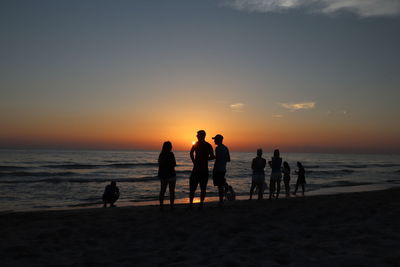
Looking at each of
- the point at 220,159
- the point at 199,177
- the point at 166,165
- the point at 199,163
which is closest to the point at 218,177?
the point at 220,159

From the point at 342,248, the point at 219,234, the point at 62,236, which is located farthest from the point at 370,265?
the point at 62,236

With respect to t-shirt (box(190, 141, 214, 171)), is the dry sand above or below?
below

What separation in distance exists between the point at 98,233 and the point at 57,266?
1958 mm

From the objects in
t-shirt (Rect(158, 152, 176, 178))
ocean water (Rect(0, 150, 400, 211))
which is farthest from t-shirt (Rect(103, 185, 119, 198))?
t-shirt (Rect(158, 152, 176, 178))

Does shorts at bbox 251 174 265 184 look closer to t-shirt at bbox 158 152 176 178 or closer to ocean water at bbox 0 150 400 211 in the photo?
t-shirt at bbox 158 152 176 178

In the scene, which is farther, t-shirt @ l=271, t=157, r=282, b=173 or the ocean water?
the ocean water

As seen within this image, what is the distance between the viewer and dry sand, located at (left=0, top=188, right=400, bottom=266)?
4.07 m

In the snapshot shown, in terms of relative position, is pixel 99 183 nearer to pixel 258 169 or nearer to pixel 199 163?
pixel 258 169

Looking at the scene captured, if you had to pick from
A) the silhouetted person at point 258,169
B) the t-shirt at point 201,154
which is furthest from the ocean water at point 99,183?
the t-shirt at point 201,154

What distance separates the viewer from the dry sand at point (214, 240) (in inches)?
160

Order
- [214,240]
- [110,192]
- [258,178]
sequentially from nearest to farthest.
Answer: [214,240], [258,178], [110,192]

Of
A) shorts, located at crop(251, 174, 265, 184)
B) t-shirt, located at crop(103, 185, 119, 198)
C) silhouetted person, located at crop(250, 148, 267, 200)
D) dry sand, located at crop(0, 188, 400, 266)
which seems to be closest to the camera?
dry sand, located at crop(0, 188, 400, 266)

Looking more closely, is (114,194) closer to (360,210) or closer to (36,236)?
(36,236)

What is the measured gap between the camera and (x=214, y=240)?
16.9 feet
